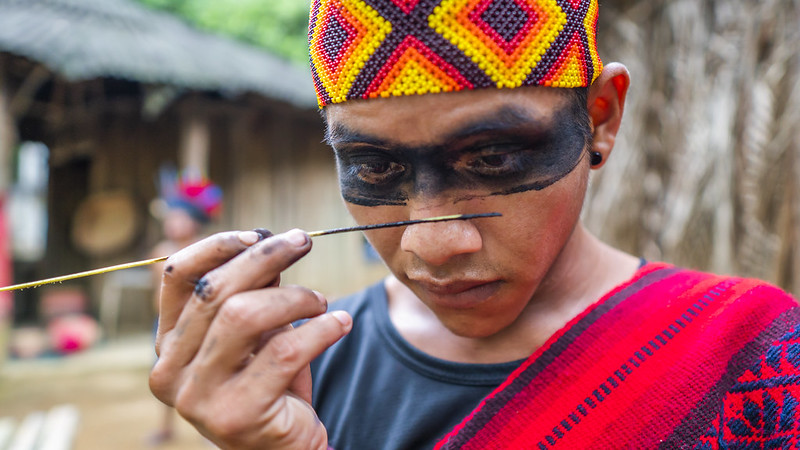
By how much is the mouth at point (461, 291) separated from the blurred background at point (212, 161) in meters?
2.05

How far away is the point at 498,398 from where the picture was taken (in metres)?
1.31

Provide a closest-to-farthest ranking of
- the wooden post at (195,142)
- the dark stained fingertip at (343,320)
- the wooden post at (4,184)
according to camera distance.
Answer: the dark stained fingertip at (343,320), the wooden post at (4,184), the wooden post at (195,142)

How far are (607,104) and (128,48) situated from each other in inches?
345

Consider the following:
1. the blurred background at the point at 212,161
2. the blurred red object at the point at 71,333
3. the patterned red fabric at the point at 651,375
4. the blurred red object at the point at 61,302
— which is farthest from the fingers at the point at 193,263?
the blurred red object at the point at 61,302

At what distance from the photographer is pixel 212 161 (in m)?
11.2

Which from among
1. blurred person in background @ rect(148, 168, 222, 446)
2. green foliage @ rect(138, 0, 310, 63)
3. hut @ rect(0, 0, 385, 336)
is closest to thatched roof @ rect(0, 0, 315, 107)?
hut @ rect(0, 0, 385, 336)

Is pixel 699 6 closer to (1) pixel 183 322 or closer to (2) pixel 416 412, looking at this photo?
(2) pixel 416 412

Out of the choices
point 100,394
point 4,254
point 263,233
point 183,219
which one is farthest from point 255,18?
point 263,233

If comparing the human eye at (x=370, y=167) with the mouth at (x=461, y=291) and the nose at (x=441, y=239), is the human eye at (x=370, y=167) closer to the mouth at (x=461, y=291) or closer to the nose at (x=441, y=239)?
the nose at (x=441, y=239)

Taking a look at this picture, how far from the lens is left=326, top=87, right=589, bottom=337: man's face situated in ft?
A: 3.65

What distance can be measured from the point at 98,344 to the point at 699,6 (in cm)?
978

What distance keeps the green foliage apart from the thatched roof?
6432 millimetres

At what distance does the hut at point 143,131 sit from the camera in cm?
823

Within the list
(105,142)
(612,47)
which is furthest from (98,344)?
(612,47)
